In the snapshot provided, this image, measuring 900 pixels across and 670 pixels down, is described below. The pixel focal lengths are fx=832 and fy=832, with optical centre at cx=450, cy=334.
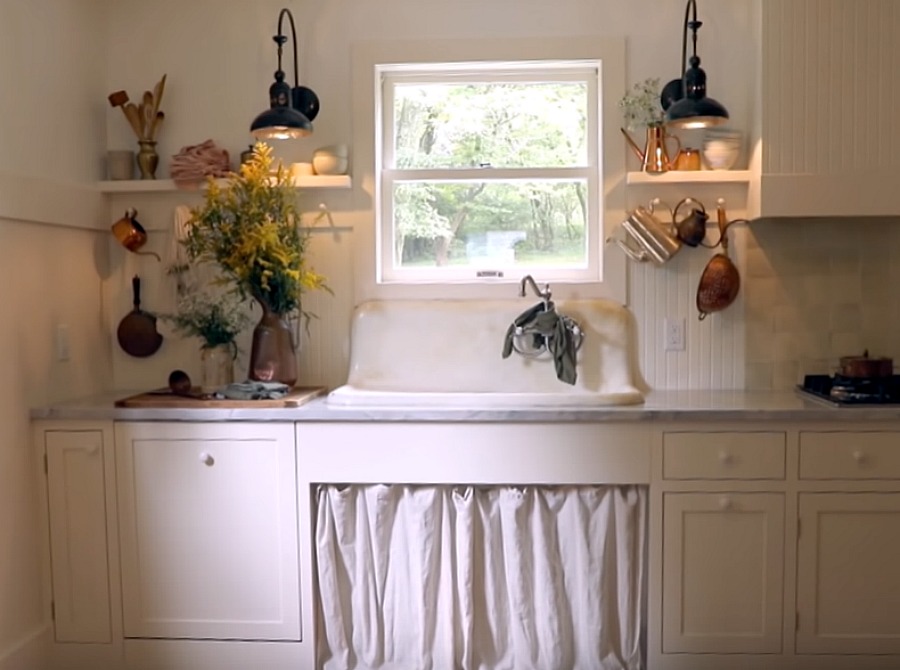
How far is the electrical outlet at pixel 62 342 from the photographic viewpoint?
2693 mm

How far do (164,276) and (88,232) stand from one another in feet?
0.95

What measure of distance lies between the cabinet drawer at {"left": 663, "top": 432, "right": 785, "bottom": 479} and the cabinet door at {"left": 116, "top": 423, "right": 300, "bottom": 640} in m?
1.14

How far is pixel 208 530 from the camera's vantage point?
2549mm

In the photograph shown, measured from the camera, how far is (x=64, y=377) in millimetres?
2742

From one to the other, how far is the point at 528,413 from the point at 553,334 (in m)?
0.42

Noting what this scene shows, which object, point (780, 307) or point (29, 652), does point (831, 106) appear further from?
point (29, 652)

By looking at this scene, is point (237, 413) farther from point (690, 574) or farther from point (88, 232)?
point (690, 574)

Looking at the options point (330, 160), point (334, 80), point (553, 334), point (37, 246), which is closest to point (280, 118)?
point (330, 160)

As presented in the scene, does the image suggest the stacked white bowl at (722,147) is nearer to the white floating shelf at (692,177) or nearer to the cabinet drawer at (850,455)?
the white floating shelf at (692,177)

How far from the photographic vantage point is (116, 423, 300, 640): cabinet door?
8.27 feet

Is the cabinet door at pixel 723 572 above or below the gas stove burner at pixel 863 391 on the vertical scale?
below

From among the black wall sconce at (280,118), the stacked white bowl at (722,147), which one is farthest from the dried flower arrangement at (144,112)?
the stacked white bowl at (722,147)

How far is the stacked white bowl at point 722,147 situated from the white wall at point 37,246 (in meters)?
2.10

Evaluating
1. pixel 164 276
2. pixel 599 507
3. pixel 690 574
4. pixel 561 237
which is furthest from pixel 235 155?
pixel 690 574
